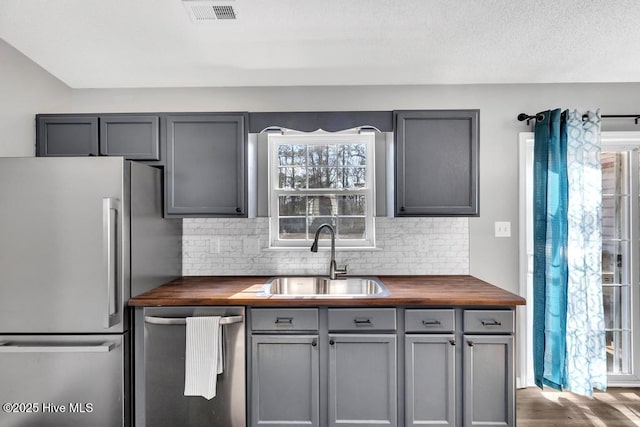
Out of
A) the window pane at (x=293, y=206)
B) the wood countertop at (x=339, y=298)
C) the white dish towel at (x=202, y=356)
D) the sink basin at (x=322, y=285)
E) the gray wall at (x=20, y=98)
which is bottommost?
the white dish towel at (x=202, y=356)

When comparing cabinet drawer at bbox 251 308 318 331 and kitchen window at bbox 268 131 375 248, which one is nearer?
cabinet drawer at bbox 251 308 318 331

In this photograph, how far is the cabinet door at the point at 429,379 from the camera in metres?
2.09

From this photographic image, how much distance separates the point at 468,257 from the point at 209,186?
6.71ft

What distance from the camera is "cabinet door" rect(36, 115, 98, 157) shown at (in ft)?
8.34

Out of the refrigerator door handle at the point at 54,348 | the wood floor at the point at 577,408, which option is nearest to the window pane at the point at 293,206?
the refrigerator door handle at the point at 54,348

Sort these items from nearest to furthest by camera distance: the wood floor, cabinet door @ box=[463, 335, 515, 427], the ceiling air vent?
→ the ceiling air vent
cabinet door @ box=[463, 335, 515, 427]
the wood floor

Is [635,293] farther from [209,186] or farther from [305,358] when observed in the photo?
[209,186]

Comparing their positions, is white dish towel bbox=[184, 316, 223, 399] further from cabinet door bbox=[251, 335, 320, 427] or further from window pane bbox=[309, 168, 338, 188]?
window pane bbox=[309, 168, 338, 188]

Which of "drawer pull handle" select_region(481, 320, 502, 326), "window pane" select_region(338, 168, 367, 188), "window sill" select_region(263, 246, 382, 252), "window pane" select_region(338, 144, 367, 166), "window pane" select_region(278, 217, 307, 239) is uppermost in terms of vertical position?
"window pane" select_region(338, 144, 367, 166)

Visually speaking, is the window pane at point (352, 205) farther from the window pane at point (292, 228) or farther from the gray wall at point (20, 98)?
the gray wall at point (20, 98)

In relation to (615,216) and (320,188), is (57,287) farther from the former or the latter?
(615,216)

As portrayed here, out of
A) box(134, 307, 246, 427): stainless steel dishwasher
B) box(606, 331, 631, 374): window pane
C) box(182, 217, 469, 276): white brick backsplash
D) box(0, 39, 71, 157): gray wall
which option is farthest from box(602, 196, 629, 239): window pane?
box(0, 39, 71, 157): gray wall

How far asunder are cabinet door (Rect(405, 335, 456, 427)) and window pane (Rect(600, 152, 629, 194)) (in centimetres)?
204

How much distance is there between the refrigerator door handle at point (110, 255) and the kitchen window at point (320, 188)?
1.19m
